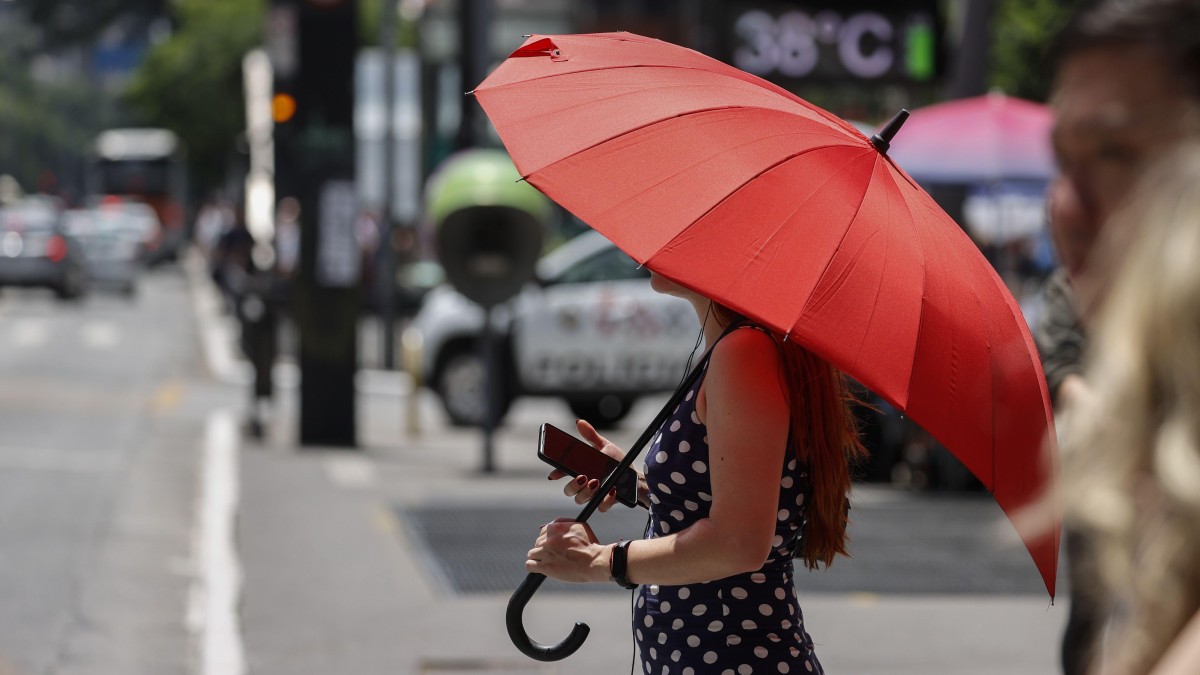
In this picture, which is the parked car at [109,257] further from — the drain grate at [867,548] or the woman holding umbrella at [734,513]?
the woman holding umbrella at [734,513]

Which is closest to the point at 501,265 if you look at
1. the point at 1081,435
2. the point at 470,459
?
the point at 470,459

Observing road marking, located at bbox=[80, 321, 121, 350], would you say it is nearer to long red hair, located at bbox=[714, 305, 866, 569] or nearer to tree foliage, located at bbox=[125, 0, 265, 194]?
long red hair, located at bbox=[714, 305, 866, 569]

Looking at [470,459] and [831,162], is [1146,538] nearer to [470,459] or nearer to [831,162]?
[831,162]

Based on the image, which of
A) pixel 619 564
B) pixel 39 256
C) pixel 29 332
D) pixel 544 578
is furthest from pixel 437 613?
pixel 39 256

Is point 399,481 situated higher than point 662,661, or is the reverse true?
point 662,661

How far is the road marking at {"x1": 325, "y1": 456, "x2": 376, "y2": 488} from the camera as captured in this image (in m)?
11.7

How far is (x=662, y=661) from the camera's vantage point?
10.5ft

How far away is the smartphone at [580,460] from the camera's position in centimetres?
335

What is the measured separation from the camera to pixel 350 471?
40.4 feet

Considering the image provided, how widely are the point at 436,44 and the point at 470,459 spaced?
27.7 m

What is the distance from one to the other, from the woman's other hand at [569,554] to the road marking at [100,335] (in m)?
22.1

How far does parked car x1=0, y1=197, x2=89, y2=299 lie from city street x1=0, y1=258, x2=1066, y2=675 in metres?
20.5

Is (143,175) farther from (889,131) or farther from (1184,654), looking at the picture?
(1184,654)

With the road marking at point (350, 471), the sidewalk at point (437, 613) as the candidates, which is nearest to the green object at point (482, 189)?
the road marking at point (350, 471)
